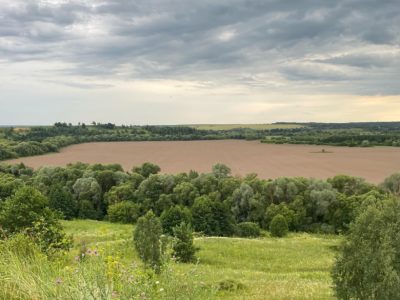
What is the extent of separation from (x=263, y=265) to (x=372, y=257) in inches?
872

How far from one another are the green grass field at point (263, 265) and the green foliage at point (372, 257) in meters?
4.59

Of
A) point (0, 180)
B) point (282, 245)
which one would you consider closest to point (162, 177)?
point (0, 180)

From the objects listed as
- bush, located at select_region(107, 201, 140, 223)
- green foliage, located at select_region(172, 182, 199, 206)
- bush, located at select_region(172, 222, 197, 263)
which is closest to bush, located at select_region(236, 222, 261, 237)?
green foliage, located at select_region(172, 182, 199, 206)

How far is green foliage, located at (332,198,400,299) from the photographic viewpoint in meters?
13.4

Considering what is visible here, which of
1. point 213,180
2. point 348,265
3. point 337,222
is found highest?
point 348,265

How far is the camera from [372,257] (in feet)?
44.8

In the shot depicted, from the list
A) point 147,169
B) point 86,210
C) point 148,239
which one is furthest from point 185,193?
point 148,239

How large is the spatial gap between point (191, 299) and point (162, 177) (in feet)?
252

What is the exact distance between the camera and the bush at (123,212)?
245 ft

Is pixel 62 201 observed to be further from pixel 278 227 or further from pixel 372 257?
pixel 372 257

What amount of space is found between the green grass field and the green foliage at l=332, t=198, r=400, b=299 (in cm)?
459

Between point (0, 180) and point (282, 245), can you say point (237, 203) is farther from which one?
point (0, 180)

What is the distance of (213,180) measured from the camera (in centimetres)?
8306

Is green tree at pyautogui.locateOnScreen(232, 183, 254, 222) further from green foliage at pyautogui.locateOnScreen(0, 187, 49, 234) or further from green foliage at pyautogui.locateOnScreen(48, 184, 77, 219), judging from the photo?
green foliage at pyautogui.locateOnScreen(0, 187, 49, 234)
